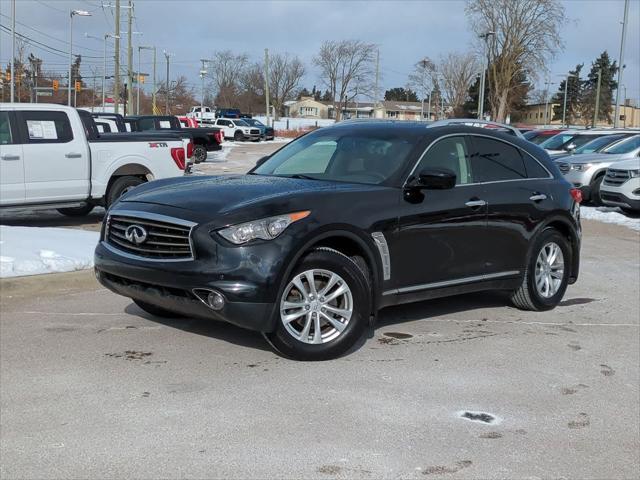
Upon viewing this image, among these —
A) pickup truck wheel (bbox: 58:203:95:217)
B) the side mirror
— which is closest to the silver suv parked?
pickup truck wheel (bbox: 58:203:95:217)

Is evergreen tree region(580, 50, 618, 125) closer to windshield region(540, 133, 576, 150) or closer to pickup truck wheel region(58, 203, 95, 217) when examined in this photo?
windshield region(540, 133, 576, 150)

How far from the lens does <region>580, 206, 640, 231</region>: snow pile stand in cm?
1524

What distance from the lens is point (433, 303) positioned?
7.25 meters

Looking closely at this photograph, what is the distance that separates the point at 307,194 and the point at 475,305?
9.17ft

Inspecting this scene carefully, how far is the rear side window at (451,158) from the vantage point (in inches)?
238

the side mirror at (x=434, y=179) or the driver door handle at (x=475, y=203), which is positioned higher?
the side mirror at (x=434, y=179)

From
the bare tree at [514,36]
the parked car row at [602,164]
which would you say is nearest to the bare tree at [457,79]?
the bare tree at [514,36]

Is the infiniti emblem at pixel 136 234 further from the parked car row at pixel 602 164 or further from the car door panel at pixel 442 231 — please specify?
the parked car row at pixel 602 164

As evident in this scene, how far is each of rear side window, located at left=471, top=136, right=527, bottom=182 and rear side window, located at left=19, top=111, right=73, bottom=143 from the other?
7.22 m

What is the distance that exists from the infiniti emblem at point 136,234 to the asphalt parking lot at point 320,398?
83 cm

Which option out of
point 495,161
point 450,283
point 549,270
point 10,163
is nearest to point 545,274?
point 549,270

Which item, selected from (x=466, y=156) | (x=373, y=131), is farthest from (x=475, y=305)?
(x=373, y=131)

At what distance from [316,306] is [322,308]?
0.19ft

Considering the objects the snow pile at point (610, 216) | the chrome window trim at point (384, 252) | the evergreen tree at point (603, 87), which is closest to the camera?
the chrome window trim at point (384, 252)
